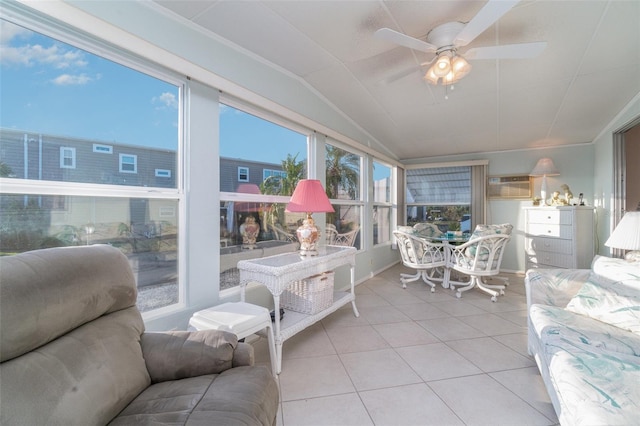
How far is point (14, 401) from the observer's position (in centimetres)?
76

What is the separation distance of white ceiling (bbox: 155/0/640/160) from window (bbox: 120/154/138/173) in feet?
3.26

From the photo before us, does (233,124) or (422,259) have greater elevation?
(233,124)

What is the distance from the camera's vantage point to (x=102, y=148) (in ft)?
4.98

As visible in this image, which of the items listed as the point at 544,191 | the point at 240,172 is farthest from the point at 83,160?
the point at 544,191

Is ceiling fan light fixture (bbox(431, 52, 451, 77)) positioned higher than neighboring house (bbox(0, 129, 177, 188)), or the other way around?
ceiling fan light fixture (bbox(431, 52, 451, 77))

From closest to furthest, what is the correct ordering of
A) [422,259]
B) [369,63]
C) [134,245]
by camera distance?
[134,245] → [369,63] → [422,259]

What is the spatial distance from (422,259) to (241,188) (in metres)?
2.82

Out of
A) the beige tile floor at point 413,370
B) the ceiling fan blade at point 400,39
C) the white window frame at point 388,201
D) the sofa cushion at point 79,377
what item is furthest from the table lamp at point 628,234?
the white window frame at point 388,201

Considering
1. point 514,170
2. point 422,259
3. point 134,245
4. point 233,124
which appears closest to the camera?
point 134,245

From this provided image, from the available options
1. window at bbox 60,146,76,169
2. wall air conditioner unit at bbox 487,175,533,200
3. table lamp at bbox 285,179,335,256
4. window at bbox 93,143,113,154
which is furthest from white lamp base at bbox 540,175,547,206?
window at bbox 60,146,76,169

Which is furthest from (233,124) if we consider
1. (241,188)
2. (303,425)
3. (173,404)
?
(303,425)

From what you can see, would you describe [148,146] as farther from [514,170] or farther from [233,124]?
[514,170]

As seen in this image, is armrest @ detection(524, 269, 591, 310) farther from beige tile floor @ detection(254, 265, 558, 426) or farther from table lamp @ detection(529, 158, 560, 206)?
table lamp @ detection(529, 158, 560, 206)

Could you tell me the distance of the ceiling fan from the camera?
165cm
